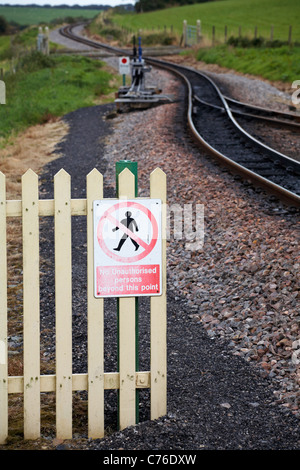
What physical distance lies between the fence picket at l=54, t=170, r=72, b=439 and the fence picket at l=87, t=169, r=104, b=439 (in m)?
0.12

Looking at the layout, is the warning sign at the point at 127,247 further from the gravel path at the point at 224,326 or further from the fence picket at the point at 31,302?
the gravel path at the point at 224,326

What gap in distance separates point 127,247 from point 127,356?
0.68 meters

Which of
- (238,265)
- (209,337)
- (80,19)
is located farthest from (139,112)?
(80,19)

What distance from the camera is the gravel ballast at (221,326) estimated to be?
12.9 ft

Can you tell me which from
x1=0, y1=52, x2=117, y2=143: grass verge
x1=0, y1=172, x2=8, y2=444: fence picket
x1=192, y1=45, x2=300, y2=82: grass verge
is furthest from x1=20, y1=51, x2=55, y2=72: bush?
x1=0, y1=172, x2=8, y2=444: fence picket

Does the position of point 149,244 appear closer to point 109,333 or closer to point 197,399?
point 197,399

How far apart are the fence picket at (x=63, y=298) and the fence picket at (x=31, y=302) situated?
121 mm

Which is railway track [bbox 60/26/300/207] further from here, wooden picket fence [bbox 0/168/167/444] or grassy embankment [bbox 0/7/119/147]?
wooden picket fence [bbox 0/168/167/444]

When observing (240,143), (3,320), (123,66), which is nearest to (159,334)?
(3,320)

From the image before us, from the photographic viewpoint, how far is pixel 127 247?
12.7 ft

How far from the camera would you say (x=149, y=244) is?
3.91 meters

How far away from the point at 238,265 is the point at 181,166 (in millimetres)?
4570

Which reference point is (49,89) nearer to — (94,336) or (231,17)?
(94,336)

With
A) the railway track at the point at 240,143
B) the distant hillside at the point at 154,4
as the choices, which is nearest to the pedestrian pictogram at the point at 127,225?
the railway track at the point at 240,143
